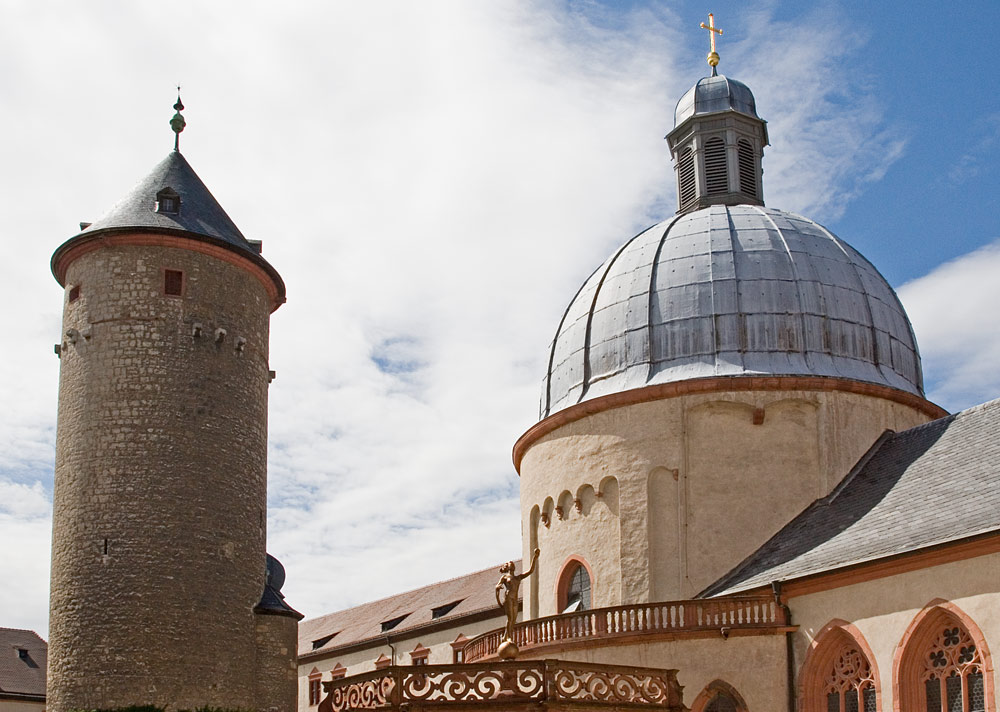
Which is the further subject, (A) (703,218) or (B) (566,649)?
(A) (703,218)

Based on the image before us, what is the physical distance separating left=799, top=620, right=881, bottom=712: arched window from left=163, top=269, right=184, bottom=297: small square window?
1702 centimetres

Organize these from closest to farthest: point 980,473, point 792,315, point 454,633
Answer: point 980,473 → point 792,315 → point 454,633

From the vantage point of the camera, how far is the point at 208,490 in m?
30.4

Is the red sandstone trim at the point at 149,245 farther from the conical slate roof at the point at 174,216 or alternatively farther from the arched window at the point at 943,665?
the arched window at the point at 943,665

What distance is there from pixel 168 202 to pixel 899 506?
18.6 meters

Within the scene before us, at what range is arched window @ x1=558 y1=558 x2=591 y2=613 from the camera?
27.4m

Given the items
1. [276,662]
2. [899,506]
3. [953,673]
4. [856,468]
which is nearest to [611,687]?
[953,673]

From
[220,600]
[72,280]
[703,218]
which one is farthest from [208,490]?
[703,218]

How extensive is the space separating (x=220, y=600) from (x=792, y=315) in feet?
46.0

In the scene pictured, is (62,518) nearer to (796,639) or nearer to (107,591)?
(107,591)

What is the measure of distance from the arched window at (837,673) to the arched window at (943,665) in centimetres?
82

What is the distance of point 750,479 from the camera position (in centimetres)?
2591

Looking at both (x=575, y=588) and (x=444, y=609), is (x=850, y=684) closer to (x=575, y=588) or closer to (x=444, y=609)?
(x=575, y=588)

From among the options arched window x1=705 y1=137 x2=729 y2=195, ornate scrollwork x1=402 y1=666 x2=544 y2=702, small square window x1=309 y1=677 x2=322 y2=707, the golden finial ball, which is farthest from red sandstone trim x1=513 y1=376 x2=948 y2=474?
small square window x1=309 y1=677 x2=322 y2=707
